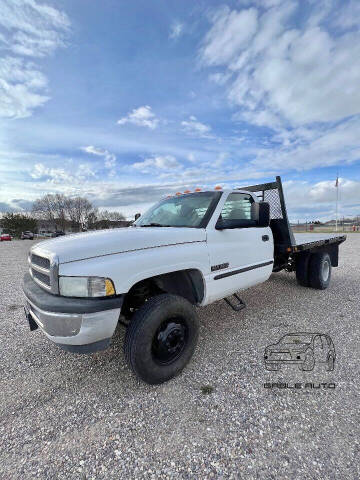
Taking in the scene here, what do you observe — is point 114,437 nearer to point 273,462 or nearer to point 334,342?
point 273,462

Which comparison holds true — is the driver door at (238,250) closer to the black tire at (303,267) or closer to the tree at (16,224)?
the black tire at (303,267)

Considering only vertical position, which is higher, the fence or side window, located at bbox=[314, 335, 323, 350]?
side window, located at bbox=[314, 335, 323, 350]

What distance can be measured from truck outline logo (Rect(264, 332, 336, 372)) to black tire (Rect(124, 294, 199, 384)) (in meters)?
0.90

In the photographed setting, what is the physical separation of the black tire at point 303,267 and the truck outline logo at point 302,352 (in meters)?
2.17

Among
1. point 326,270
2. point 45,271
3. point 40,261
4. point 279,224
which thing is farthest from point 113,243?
point 326,270

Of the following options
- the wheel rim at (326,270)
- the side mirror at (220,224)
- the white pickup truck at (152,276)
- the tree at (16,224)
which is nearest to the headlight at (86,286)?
the white pickup truck at (152,276)

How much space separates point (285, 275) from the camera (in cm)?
679

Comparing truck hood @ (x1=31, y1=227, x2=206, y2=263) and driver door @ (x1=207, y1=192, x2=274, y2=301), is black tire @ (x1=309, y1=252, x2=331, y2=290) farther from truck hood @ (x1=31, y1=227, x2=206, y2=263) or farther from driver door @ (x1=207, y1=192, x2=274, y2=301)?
truck hood @ (x1=31, y1=227, x2=206, y2=263)

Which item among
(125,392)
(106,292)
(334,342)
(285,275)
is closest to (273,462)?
(125,392)

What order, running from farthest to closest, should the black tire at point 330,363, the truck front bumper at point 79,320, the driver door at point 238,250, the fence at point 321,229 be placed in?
the fence at point 321,229
the driver door at point 238,250
the black tire at point 330,363
the truck front bumper at point 79,320

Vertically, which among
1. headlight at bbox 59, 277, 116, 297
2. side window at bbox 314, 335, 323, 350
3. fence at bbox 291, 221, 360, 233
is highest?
headlight at bbox 59, 277, 116, 297

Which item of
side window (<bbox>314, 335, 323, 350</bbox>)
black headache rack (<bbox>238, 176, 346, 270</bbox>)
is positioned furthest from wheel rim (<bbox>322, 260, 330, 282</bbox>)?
side window (<bbox>314, 335, 323, 350</bbox>)

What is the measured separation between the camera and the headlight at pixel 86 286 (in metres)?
1.99

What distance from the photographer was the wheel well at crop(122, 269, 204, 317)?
2689 mm
